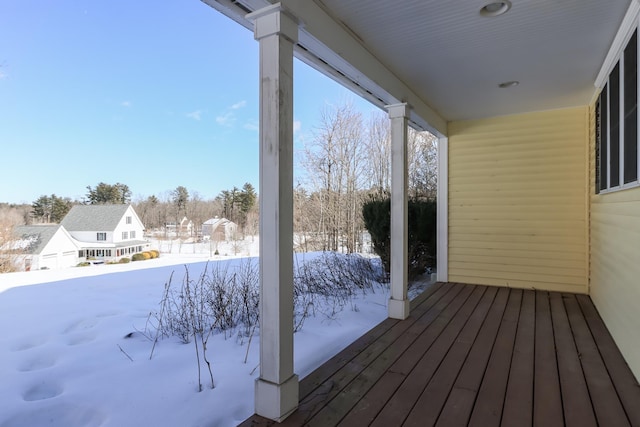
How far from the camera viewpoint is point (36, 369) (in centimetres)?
240

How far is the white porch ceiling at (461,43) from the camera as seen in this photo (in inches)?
84.7

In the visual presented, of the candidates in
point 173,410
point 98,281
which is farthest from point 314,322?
point 98,281

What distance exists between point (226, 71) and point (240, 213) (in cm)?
741

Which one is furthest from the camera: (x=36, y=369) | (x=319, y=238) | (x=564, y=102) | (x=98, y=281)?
(x=319, y=238)

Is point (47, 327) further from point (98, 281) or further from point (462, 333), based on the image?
point (462, 333)

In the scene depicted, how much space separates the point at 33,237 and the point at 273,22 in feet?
25.4

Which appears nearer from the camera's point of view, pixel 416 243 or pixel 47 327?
pixel 47 327

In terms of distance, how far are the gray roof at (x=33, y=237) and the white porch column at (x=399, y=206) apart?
7.29 metres

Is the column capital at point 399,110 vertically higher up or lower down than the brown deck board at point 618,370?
higher up

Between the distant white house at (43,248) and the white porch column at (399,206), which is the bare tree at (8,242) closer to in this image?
the distant white house at (43,248)

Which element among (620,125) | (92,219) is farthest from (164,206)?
(620,125)

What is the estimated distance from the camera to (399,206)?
137 inches

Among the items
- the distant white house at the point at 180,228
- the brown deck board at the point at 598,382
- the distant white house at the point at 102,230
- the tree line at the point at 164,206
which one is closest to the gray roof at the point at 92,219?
the distant white house at the point at 102,230

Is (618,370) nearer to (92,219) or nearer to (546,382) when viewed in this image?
(546,382)
